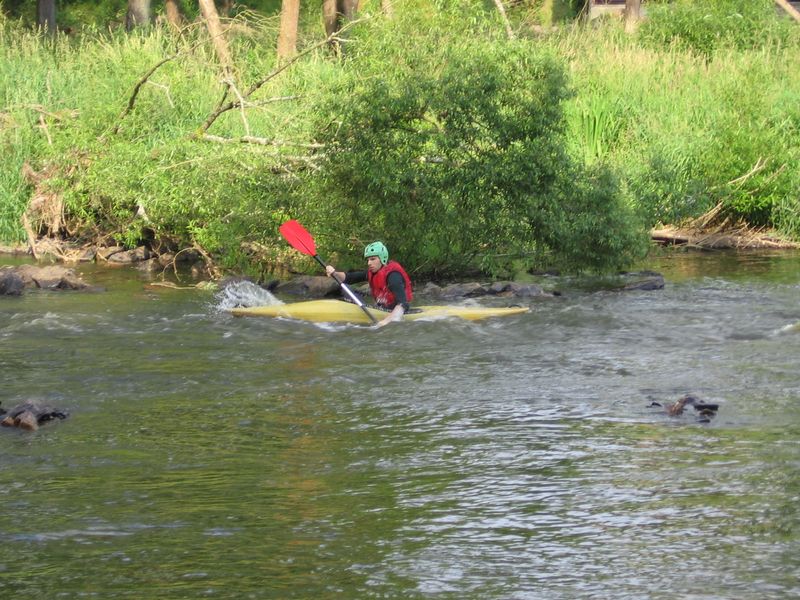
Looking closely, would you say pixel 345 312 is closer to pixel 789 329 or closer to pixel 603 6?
pixel 789 329

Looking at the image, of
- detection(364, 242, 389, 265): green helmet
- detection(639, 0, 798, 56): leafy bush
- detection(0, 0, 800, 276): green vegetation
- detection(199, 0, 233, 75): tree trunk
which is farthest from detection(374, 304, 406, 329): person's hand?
detection(639, 0, 798, 56): leafy bush

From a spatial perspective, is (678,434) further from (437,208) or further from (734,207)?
(734,207)

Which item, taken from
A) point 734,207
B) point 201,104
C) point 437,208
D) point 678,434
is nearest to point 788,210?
point 734,207

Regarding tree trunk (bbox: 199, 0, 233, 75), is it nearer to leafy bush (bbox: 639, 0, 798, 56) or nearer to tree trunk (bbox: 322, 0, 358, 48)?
tree trunk (bbox: 322, 0, 358, 48)

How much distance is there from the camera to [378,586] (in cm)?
550

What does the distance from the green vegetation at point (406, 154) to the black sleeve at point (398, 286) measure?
1289 mm

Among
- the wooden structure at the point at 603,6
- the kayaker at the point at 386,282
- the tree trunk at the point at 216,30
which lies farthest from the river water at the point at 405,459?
the wooden structure at the point at 603,6

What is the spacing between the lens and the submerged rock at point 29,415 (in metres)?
8.02

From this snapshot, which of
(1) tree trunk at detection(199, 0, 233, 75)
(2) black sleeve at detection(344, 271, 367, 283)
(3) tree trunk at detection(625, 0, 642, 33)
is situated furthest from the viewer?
(3) tree trunk at detection(625, 0, 642, 33)

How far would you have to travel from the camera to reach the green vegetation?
1292 centimetres

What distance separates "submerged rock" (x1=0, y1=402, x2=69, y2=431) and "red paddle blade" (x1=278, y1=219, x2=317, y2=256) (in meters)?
5.02

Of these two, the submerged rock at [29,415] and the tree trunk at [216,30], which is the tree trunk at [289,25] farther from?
the submerged rock at [29,415]

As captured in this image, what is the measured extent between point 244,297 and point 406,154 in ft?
7.11

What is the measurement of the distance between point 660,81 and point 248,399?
12.3 metres
